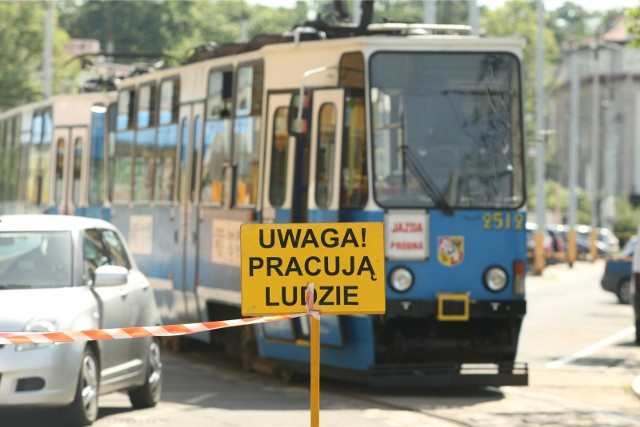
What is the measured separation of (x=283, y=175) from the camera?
18109 mm

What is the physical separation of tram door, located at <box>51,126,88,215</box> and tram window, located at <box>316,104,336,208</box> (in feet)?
34.7

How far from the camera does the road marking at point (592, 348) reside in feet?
71.1

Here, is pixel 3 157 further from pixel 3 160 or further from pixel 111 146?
pixel 111 146

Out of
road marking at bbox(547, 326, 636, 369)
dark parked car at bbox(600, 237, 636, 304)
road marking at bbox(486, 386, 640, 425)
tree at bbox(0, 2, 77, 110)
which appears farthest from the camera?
tree at bbox(0, 2, 77, 110)

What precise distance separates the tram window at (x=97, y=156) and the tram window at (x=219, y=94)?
236 inches

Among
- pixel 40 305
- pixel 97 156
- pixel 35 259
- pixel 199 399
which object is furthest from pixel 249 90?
pixel 97 156

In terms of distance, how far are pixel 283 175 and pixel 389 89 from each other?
5.03 feet

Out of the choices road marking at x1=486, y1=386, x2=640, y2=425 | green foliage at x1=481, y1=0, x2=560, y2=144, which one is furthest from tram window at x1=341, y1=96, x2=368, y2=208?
green foliage at x1=481, y1=0, x2=560, y2=144

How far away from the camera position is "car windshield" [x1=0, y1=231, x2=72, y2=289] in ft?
45.5

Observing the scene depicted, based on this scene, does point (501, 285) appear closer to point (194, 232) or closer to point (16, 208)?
point (194, 232)

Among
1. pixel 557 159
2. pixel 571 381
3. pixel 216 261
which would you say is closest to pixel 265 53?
pixel 216 261

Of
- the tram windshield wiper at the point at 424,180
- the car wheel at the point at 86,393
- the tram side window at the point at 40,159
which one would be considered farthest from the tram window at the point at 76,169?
the car wheel at the point at 86,393

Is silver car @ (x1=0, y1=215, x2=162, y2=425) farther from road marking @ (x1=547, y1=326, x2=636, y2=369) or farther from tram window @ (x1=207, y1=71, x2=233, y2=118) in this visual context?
road marking @ (x1=547, y1=326, x2=636, y2=369)

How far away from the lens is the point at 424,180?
17.2 metres
